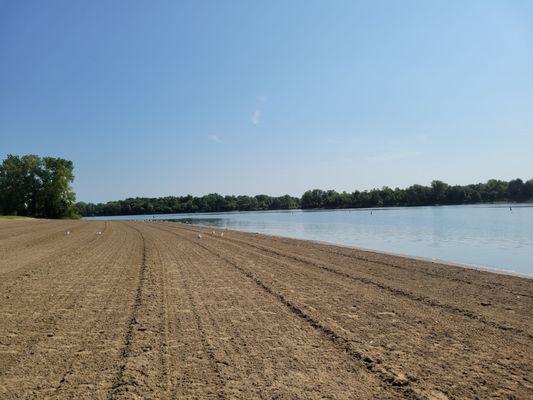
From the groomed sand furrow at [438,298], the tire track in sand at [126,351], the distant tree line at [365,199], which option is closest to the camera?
the tire track in sand at [126,351]

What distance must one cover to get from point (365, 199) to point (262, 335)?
559 ft

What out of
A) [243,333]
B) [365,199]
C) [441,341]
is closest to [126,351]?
[243,333]

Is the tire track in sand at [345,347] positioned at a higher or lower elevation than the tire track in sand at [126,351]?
lower

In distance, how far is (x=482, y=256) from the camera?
18.7 m

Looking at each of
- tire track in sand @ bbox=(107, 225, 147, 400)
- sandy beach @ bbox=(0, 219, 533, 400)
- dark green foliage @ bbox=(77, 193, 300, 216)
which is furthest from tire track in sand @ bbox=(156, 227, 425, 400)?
dark green foliage @ bbox=(77, 193, 300, 216)

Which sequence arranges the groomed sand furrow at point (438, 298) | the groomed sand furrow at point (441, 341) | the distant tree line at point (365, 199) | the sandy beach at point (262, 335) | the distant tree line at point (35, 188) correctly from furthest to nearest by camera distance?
the distant tree line at point (365, 199)
the distant tree line at point (35, 188)
the groomed sand furrow at point (438, 298)
the groomed sand furrow at point (441, 341)
the sandy beach at point (262, 335)

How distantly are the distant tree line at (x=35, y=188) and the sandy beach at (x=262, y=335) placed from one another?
8493 centimetres

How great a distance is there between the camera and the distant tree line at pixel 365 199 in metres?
148

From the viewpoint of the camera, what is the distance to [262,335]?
20.5 feet

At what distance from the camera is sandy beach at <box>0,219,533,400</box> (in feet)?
14.6

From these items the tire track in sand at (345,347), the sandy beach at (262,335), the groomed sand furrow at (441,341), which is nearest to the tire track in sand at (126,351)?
the sandy beach at (262,335)

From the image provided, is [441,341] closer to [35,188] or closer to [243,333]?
[243,333]

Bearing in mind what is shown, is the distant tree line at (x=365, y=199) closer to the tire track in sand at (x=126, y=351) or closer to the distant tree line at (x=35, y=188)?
the distant tree line at (x=35, y=188)

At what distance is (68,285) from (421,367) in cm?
861
